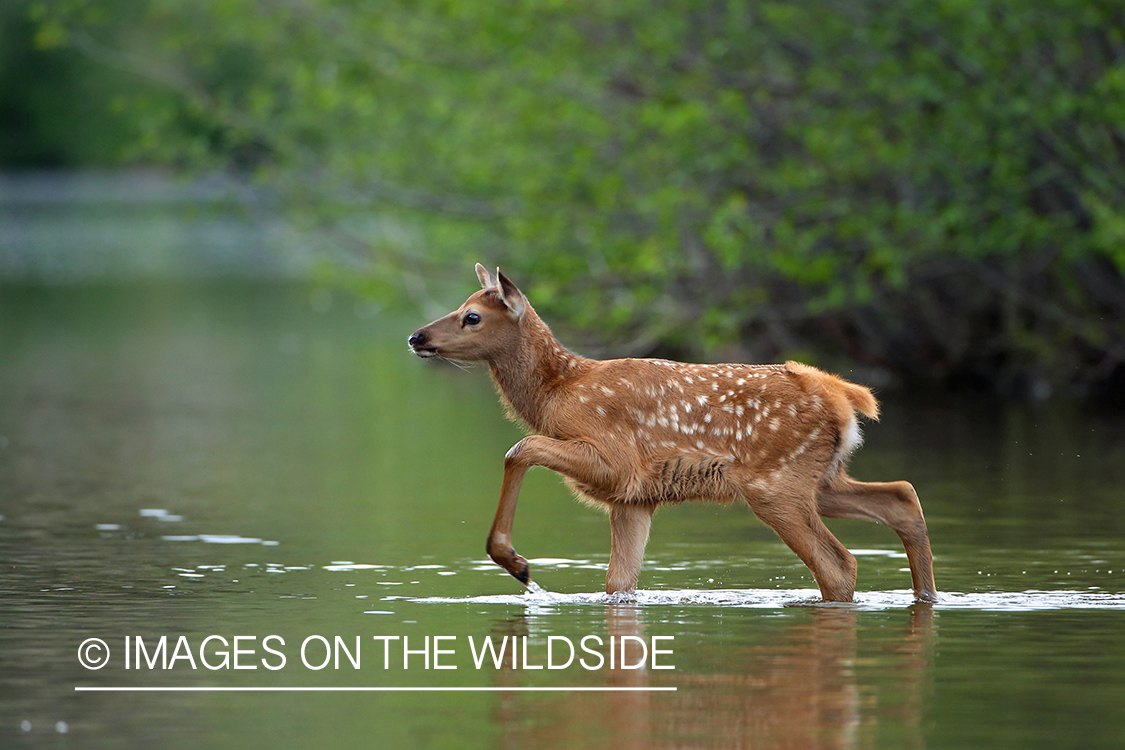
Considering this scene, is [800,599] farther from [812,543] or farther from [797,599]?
[812,543]

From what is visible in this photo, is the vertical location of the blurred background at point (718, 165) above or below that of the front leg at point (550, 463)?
A: above

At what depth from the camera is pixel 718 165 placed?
74.2ft

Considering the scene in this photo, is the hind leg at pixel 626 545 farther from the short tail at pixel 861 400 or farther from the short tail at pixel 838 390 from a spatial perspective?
the short tail at pixel 861 400

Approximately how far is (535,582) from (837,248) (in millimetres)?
12751

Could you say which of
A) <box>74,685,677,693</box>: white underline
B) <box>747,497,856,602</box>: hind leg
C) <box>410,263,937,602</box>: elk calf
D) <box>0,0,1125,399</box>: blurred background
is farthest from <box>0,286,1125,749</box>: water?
<box>0,0,1125,399</box>: blurred background

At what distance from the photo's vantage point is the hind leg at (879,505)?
11297mm

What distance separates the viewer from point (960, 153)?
70.6ft

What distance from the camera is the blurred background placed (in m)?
21.1

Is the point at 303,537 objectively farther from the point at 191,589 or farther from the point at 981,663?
the point at 981,663

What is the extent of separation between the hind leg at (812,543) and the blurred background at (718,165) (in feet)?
31.3

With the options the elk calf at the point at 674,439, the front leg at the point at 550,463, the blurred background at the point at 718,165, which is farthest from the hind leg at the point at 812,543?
the blurred background at the point at 718,165

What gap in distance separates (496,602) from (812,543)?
170cm

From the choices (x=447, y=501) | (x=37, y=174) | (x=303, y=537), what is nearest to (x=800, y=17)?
(x=447, y=501)

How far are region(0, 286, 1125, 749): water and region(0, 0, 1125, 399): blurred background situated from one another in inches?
95.5
